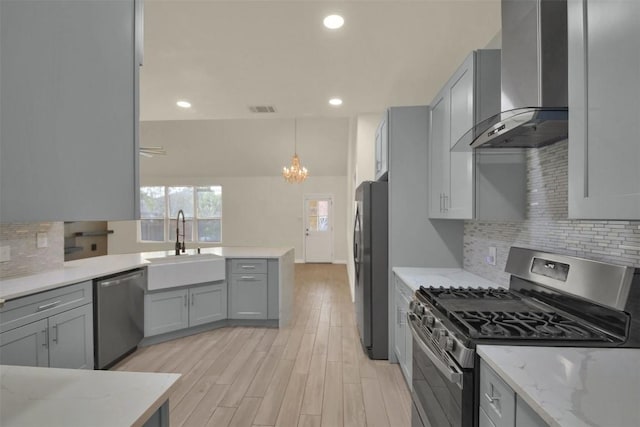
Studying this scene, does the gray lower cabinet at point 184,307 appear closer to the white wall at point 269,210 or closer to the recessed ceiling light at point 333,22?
the recessed ceiling light at point 333,22

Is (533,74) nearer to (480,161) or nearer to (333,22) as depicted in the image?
(480,161)

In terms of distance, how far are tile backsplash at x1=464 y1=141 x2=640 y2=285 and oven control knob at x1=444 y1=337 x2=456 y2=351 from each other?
0.74 m

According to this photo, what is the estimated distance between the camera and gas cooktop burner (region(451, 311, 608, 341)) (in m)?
1.21

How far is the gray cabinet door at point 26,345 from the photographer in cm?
197

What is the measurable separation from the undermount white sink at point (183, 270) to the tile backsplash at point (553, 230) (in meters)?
2.82

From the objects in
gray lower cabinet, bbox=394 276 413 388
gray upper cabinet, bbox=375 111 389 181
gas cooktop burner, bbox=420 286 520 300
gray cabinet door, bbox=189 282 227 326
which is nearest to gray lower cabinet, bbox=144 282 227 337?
gray cabinet door, bbox=189 282 227 326

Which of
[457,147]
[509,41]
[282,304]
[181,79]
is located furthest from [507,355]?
[181,79]

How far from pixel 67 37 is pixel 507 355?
1.40m

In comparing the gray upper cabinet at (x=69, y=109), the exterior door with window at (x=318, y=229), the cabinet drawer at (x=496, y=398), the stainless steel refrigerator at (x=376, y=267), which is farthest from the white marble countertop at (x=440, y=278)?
the exterior door with window at (x=318, y=229)

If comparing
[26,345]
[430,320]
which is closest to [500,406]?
[430,320]

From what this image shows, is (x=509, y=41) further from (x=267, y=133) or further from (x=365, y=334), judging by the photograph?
(x=267, y=133)

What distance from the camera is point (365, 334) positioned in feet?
10.1

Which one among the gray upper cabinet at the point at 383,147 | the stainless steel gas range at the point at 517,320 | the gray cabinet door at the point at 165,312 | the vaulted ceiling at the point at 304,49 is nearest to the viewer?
the stainless steel gas range at the point at 517,320

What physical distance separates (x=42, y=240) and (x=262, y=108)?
104 inches
